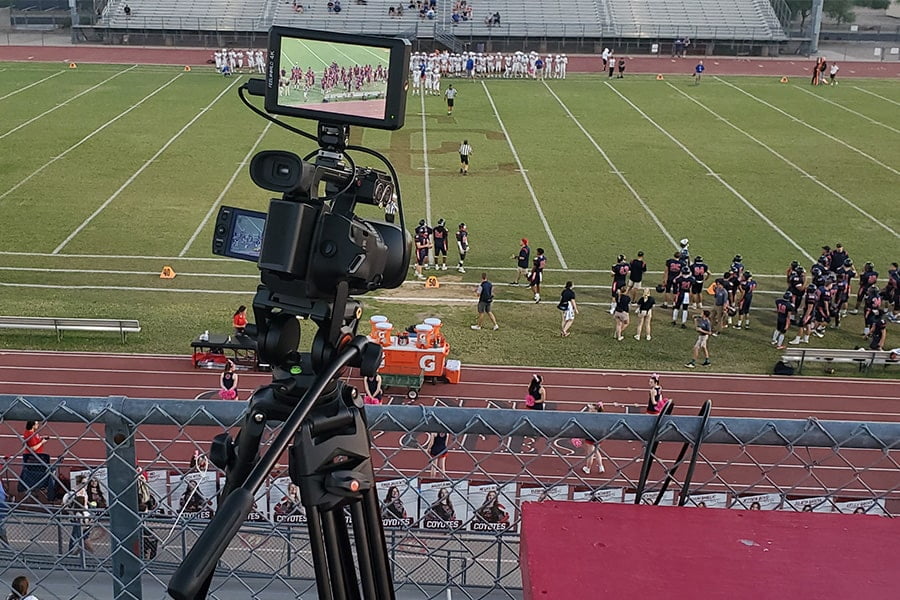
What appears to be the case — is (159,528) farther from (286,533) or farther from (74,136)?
(74,136)

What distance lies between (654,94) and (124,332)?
2772 centimetres

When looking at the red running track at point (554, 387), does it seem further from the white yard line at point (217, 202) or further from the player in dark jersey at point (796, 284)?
the white yard line at point (217, 202)

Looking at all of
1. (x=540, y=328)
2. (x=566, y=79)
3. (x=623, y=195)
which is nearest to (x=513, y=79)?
(x=566, y=79)

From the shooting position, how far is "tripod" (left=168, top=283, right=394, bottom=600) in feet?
6.75

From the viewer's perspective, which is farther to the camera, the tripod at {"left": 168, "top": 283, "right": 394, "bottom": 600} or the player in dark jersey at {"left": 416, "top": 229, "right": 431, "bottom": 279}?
the player in dark jersey at {"left": 416, "top": 229, "right": 431, "bottom": 279}

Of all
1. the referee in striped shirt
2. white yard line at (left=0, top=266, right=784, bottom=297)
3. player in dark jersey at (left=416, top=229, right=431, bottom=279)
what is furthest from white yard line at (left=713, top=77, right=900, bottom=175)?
player in dark jersey at (left=416, top=229, right=431, bottom=279)

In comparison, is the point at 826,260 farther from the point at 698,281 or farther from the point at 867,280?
the point at 698,281

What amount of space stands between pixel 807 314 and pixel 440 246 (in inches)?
262

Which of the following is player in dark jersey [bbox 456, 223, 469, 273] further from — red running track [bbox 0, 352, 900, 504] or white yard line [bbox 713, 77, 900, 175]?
white yard line [bbox 713, 77, 900, 175]

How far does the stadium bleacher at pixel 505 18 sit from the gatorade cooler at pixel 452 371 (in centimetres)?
3810

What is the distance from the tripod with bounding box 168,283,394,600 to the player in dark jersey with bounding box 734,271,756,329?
15.2 meters

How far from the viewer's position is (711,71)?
44.7 metres

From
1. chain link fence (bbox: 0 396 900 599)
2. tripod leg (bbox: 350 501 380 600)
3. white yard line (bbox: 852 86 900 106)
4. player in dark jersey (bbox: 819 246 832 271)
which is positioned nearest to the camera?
tripod leg (bbox: 350 501 380 600)

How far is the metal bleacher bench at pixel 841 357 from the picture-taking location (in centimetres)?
1523
